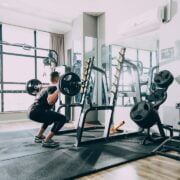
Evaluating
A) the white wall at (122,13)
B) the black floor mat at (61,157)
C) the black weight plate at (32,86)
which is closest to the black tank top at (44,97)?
the black floor mat at (61,157)

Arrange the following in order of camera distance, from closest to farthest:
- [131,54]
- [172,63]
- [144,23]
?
[172,63]
[144,23]
[131,54]

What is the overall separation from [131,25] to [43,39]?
13.0 ft

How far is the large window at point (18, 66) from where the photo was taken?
6617 mm

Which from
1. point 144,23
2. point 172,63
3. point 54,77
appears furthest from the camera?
point 144,23

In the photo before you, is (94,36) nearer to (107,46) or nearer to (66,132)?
(107,46)

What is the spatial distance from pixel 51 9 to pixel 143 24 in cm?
278

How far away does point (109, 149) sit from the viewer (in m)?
3.23

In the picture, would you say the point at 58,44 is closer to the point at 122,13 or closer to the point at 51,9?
the point at 51,9

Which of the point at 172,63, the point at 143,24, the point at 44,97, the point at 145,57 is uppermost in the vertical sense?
the point at 143,24

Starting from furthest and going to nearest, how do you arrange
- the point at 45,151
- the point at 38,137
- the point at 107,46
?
the point at 107,46
the point at 38,137
the point at 45,151

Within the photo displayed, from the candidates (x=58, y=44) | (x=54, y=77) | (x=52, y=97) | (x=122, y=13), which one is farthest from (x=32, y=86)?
(x=58, y=44)

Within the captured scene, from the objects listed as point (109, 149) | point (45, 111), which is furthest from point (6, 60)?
point (109, 149)

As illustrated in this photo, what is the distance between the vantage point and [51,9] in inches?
224

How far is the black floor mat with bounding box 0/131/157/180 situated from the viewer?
89.1 inches
